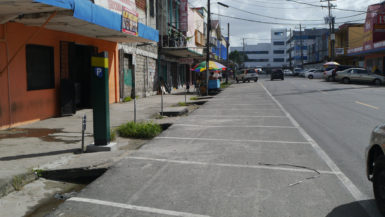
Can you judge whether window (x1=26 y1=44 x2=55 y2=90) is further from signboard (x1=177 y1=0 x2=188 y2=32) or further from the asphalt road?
signboard (x1=177 y1=0 x2=188 y2=32)

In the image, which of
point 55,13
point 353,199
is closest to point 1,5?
point 55,13

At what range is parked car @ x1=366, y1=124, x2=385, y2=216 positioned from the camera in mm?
4148

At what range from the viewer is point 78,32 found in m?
14.9

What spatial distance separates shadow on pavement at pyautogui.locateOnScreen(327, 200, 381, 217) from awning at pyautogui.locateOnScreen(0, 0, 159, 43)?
25.0 ft

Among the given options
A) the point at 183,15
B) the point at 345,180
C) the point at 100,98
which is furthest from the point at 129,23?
the point at 183,15

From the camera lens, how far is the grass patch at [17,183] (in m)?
5.68

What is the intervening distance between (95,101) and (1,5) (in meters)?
3.43

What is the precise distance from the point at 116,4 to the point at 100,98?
8.58 meters

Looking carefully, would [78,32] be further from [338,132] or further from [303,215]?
[303,215]

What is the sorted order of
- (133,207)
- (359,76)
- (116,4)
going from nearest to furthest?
(133,207) → (116,4) → (359,76)

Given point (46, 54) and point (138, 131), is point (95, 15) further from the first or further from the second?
point (138, 131)

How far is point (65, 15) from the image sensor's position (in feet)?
35.1

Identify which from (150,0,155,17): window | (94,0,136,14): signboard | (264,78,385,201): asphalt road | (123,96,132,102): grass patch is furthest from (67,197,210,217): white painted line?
(150,0,155,17): window

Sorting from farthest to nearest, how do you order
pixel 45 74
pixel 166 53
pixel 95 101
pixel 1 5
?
pixel 166 53 → pixel 45 74 → pixel 1 5 → pixel 95 101
